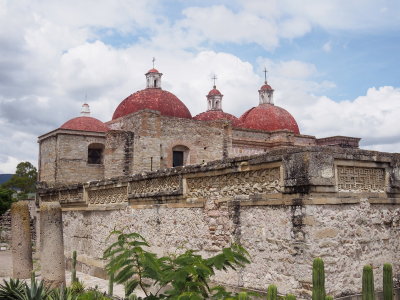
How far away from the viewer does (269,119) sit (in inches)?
1171

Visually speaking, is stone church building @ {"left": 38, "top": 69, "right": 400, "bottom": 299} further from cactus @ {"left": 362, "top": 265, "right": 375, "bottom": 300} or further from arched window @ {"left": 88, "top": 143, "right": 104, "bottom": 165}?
arched window @ {"left": 88, "top": 143, "right": 104, "bottom": 165}

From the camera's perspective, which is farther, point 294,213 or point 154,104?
point 154,104

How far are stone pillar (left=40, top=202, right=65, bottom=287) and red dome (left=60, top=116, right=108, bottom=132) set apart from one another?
1321 cm

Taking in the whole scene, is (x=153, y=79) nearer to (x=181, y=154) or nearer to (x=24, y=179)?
(x=181, y=154)

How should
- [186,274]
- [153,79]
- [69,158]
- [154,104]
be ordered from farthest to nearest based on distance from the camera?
1. [153,79]
2. [154,104]
3. [69,158]
4. [186,274]

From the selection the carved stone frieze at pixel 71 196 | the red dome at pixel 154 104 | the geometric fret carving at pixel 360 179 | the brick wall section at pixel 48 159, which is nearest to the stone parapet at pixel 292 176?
the geometric fret carving at pixel 360 179

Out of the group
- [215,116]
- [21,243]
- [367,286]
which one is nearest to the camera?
[367,286]

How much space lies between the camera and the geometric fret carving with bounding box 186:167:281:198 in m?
6.71

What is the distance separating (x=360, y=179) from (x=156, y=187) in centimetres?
414

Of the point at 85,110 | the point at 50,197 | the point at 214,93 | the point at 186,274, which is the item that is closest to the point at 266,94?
the point at 214,93

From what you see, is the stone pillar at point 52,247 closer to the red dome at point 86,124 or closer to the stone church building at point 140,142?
the stone church building at point 140,142

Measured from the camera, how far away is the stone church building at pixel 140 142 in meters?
19.2

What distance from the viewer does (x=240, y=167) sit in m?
7.19

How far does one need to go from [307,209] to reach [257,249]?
1.16 m
